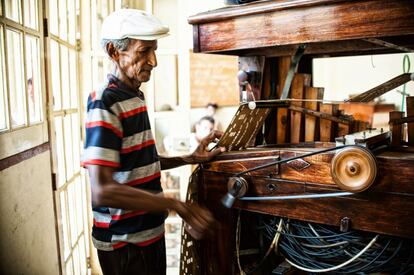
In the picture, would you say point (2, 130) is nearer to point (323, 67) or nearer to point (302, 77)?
point (302, 77)

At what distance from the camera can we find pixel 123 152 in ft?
4.17

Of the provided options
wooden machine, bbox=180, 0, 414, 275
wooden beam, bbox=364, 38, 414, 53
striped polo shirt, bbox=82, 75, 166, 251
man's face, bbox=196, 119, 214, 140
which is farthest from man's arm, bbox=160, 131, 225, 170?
man's face, bbox=196, 119, 214, 140

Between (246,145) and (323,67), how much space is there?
18.1 ft

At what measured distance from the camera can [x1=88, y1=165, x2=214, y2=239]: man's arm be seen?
112 cm

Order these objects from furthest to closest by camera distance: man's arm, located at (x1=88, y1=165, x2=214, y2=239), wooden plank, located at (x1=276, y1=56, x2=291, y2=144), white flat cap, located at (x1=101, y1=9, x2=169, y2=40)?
wooden plank, located at (x1=276, y1=56, x2=291, y2=144), white flat cap, located at (x1=101, y1=9, x2=169, y2=40), man's arm, located at (x1=88, y1=165, x2=214, y2=239)

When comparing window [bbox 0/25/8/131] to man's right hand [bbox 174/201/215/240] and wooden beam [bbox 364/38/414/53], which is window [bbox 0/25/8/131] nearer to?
man's right hand [bbox 174/201/215/240]

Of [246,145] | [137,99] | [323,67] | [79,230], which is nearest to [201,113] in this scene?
[323,67]

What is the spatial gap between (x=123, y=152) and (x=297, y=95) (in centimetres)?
83

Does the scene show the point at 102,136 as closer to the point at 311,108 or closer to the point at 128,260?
the point at 128,260

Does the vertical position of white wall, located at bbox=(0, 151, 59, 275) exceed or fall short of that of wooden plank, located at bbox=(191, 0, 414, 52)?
it falls short

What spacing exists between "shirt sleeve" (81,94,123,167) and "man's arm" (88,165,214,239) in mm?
28

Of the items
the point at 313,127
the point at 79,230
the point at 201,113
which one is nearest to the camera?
the point at 313,127

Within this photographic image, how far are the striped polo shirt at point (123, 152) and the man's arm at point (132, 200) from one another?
0.05 metres

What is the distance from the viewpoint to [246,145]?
1.73 m
